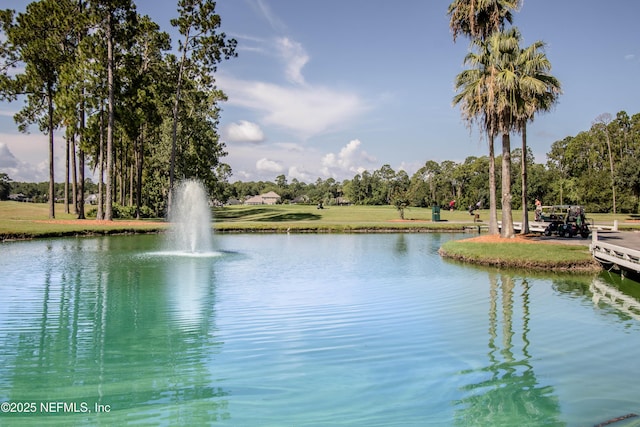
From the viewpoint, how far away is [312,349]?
8984 mm

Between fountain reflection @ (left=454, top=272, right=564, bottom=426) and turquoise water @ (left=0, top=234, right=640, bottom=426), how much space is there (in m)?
0.03

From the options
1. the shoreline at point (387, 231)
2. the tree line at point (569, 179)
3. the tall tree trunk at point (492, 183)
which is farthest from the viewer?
the tree line at point (569, 179)

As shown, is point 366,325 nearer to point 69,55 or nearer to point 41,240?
point 41,240

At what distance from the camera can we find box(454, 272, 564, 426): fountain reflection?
6.34 m

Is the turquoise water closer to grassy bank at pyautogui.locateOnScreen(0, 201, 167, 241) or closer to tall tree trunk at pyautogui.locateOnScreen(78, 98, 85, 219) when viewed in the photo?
grassy bank at pyautogui.locateOnScreen(0, 201, 167, 241)

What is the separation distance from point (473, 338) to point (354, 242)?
75.7 feet

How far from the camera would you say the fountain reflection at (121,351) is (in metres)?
6.55

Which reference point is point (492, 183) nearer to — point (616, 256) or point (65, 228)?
point (616, 256)

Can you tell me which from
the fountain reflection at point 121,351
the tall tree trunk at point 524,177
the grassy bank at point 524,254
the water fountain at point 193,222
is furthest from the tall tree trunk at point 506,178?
the fountain reflection at point 121,351

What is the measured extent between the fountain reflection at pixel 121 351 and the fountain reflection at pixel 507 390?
3.55 meters

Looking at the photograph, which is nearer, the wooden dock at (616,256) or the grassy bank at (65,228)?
the wooden dock at (616,256)

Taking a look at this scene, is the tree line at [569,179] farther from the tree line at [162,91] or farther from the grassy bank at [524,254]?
the grassy bank at [524,254]

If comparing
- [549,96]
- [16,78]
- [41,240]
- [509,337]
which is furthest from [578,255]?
[16,78]

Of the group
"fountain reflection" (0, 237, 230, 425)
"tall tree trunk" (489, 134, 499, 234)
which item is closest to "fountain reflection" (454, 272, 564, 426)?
"fountain reflection" (0, 237, 230, 425)
